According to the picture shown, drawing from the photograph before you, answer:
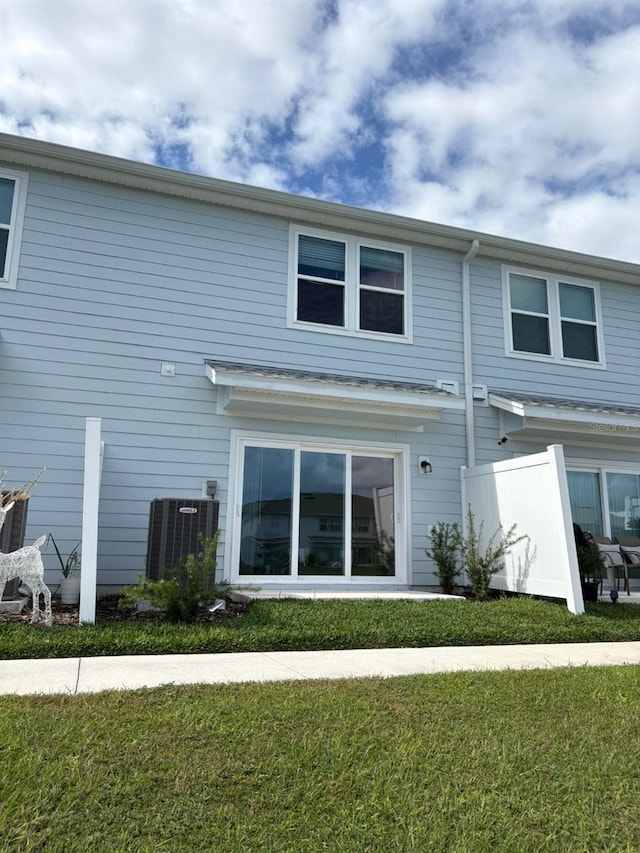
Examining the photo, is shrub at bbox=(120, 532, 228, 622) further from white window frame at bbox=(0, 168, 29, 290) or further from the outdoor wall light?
white window frame at bbox=(0, 168, 29, 290)

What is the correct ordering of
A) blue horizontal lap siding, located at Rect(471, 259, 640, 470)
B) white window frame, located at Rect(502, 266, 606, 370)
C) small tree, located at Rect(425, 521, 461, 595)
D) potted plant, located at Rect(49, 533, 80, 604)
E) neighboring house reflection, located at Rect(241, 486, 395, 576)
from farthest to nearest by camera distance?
white window frame, located at Rect(502, 266, 606, 370)
blue horizontal lap siding, located at Rect(471, 259, 640, 470)
small tree, located at Rect(425, 521, 461, 595)
neighboring house reflection, located at Rect(241, 486, 395, 576)
potted plant, located at Rect(49, 533, 80, 604)

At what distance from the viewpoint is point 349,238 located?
370 inches

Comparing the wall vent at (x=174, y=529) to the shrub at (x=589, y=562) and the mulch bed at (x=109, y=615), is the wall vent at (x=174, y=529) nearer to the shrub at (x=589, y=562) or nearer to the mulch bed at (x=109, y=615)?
the mulch bed at (x=109, y=615)

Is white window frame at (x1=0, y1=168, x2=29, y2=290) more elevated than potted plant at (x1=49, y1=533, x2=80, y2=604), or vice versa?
white window frame at (x1=0, y1=168, x2=29, y2=290)

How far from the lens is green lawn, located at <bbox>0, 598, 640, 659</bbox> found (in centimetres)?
467

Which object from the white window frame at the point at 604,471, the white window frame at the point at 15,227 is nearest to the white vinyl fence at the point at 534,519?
A: the white window frame at the point at 604,471

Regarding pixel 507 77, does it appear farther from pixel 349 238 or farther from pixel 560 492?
pixel 560 492

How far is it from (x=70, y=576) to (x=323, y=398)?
3742mm

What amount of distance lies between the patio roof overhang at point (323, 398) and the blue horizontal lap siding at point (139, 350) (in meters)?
0.18

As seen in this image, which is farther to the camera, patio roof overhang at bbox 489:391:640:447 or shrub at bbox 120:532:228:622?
patio roof overhang at bbox 489:391:640:447

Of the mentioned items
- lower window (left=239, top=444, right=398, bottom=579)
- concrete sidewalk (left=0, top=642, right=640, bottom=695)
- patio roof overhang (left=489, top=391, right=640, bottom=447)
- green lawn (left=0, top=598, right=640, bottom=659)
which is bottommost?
concrete sidewalk (left=0, top=642, right=640, bottom=695)

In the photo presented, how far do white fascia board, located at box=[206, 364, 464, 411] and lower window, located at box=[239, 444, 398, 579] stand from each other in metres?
0.95

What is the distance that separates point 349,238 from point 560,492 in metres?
4.89

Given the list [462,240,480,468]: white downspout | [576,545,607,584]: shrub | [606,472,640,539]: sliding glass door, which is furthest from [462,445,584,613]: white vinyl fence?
[606,472,640,539]: sliding glass door
